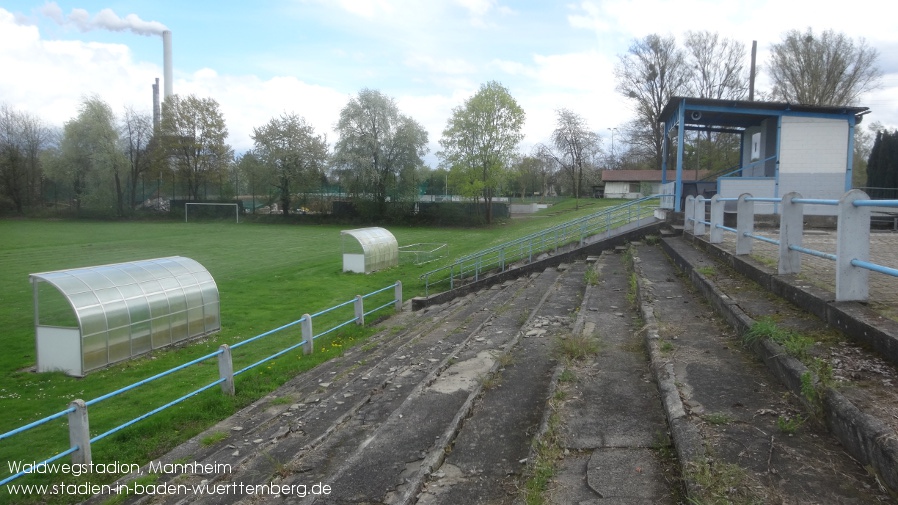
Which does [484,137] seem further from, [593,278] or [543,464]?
[543,464]

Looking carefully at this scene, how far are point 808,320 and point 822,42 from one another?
38504mm

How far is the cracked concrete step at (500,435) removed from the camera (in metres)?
3.95

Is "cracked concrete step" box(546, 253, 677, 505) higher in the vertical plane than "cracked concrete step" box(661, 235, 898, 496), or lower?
lower

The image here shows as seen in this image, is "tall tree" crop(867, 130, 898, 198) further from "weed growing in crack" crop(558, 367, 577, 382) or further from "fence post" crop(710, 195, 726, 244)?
"weed growing in crack" crop(558, 367, 577, 382)

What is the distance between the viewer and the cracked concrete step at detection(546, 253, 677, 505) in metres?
3.52

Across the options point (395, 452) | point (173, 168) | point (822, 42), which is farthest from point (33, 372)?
point (173, 168)

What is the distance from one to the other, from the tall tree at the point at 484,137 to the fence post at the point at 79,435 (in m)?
43.7

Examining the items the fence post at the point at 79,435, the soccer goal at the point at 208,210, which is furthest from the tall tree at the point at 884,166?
the soccer goal at the point at 208,210

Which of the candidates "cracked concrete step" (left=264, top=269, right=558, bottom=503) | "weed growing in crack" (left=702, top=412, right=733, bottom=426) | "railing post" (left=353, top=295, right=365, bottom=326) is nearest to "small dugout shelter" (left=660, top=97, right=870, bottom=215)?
"railing post" (left=353, top=295, right=365, bottom=326)

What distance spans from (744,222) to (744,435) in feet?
18.1

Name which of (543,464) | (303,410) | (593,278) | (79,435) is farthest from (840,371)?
(593,278)

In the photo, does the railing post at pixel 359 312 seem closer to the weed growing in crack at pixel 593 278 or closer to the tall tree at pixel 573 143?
the weed growing in crack at pixel 593 278

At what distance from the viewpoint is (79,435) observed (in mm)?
6625

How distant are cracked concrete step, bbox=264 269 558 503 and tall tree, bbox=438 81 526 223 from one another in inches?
1696
